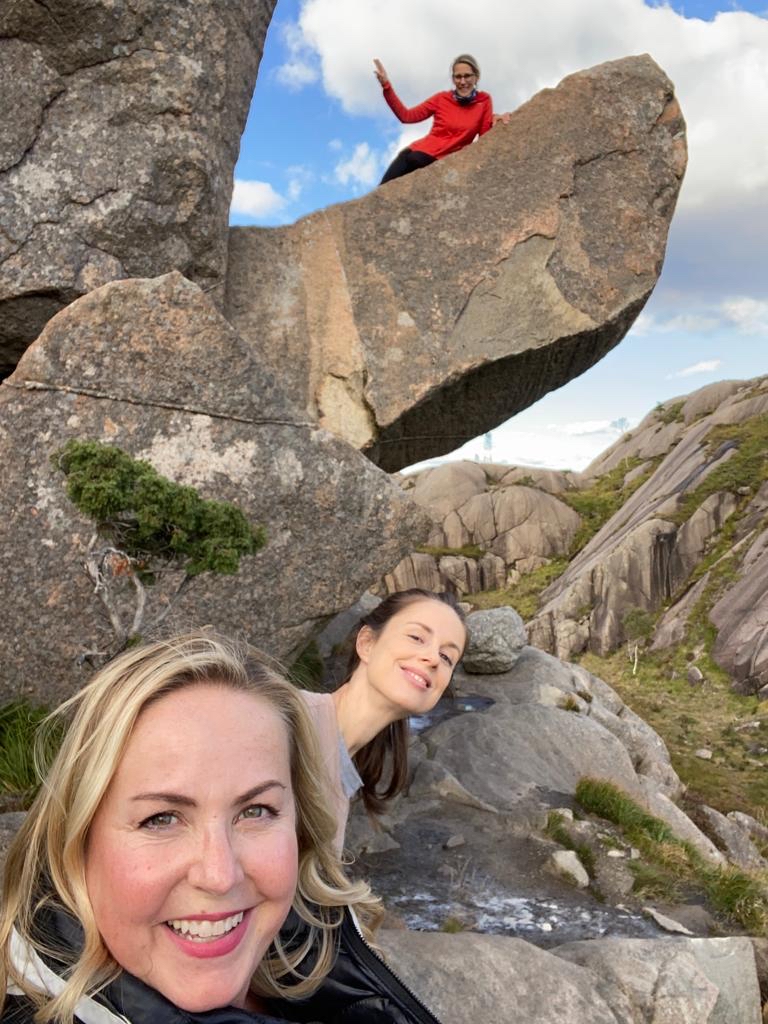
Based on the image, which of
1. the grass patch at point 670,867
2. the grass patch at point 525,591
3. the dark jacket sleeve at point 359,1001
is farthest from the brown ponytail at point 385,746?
the grass patch at point 525,591

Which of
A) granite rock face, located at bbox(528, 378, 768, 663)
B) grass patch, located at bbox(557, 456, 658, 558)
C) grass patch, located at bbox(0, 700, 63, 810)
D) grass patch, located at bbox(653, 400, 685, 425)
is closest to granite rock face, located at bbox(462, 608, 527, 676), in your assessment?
grass patch, located at bbox(0, 700, 63, 810)

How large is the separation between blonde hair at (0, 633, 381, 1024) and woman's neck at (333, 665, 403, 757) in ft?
8.15

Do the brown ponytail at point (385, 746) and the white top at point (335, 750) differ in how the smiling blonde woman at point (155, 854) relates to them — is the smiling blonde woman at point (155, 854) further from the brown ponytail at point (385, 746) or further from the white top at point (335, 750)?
the brown ponytail at point (385, 746)

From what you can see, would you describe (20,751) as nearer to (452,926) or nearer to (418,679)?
(452,926)

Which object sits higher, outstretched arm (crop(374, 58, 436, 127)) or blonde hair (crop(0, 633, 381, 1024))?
outstretched arm (crop(374, 58, 436, 127))

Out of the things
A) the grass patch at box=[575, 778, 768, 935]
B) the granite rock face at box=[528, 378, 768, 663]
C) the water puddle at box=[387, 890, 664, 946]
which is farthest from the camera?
the granite rock face at box=[528, 378, 768, 663]

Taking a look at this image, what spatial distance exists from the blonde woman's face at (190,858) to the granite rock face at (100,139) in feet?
35.5

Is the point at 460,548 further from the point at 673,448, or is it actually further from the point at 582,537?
the point at 673,448

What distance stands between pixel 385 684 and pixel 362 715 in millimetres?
305

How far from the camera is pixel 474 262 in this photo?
14281 millimetres

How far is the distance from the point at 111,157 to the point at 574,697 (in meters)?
12.8

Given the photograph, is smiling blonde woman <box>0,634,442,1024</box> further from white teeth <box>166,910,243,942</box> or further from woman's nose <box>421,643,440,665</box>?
woman's nose <box>421,643,440,665</box>

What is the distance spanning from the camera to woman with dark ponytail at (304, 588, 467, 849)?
571 centimetres

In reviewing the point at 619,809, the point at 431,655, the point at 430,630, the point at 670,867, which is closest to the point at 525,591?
the point at 619,809
